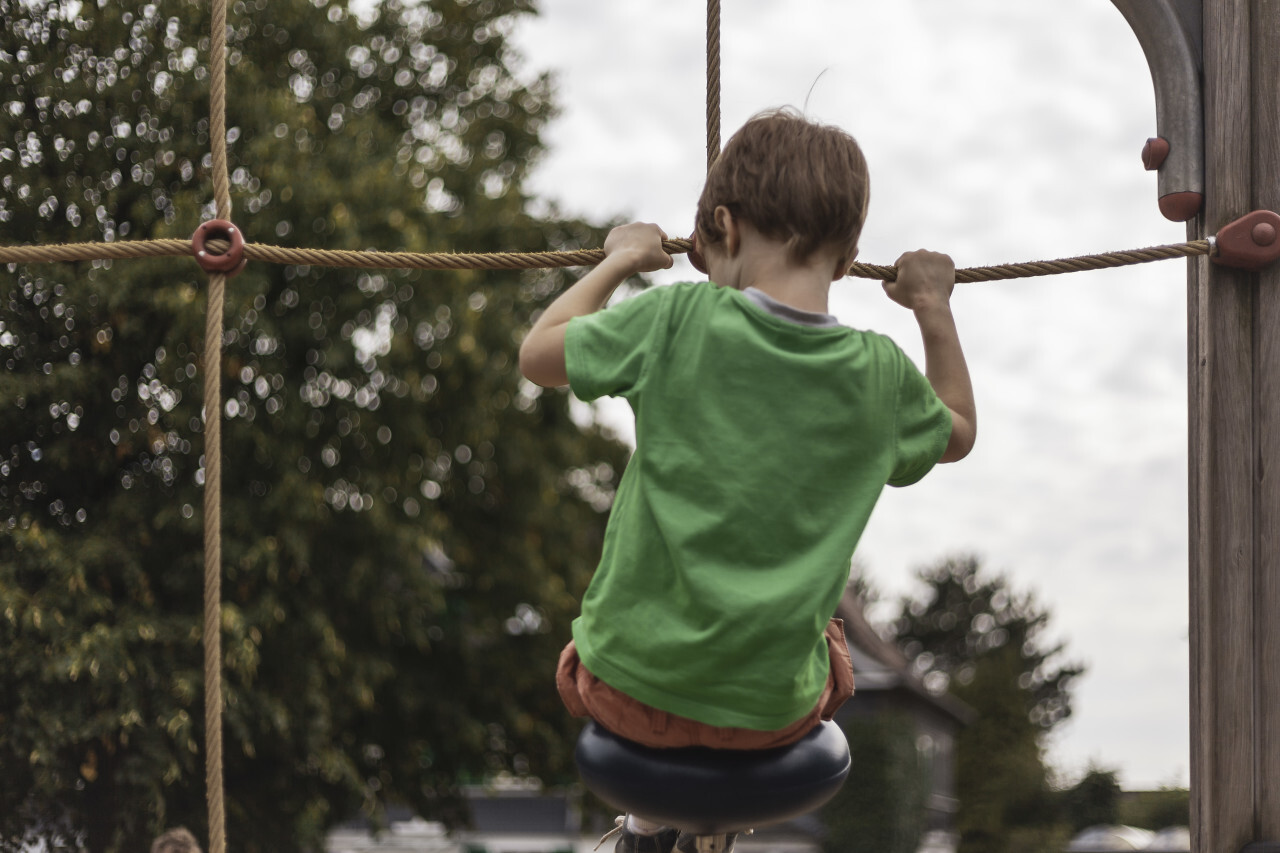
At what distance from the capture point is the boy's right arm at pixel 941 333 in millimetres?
1756

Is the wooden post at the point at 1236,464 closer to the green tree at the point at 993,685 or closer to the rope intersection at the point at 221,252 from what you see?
the rope intersection at the point at 221,252

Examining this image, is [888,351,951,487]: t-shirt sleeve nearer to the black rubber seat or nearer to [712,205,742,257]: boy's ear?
[712,205,742,257]: boy's ear

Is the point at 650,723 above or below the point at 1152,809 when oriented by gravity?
above

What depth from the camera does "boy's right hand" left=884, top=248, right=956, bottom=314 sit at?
1915 millimetres

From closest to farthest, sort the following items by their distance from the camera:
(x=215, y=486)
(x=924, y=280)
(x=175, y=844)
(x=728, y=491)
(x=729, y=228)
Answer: (x=728, y=491) < (x=729, y=228) < (x=924, y=280) < (x=215, y=486) < (x=175, y=844)

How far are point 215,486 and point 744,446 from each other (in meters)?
1.03

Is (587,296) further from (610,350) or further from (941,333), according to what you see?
(941,333)

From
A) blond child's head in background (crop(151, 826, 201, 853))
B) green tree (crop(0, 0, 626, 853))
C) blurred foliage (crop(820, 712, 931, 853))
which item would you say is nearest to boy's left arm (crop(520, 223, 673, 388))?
blond child's head in background (crop(151, 826, 201, 853))

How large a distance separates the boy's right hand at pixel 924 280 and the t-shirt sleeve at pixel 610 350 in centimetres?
48

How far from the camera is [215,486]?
86.3 inches

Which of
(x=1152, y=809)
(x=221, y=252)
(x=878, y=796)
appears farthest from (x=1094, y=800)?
(x=221, y=252)

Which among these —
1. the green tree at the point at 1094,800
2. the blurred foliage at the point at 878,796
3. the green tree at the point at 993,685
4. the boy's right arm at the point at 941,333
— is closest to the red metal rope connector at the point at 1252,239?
the boy's right arm at the point at 941,333

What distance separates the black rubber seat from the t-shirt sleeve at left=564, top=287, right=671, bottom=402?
45 cm

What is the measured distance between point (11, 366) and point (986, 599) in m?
43.8
